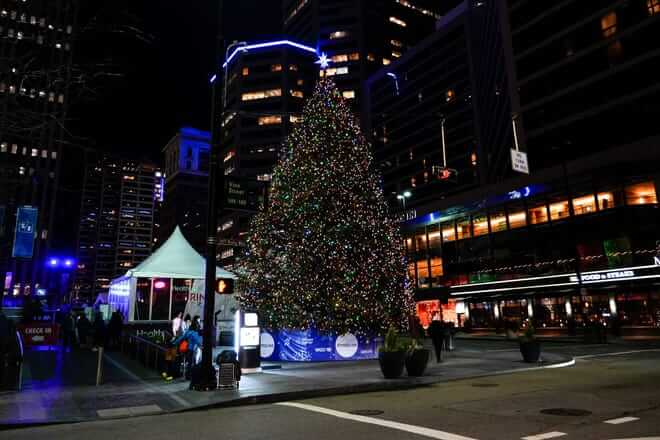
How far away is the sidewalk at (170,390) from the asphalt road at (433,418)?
0.64 metres

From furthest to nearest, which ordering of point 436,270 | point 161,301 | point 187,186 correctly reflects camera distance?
point 187,186
point 436,270
point 161,301

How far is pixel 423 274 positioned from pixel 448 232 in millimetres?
6696

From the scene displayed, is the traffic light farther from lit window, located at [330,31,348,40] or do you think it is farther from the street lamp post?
lit window, located at [330,31,348,40]

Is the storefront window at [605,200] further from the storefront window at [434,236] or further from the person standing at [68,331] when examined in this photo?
the person standing at [68,331]

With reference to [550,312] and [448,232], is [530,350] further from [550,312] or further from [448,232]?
[448,232]

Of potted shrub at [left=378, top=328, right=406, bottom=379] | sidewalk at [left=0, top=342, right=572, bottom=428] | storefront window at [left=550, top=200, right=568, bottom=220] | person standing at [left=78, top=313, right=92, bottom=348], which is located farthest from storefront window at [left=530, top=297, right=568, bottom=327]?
person standing at [left=78, top=313, right=92, bottom=348]

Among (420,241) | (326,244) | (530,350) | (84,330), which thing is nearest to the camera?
(530,350)

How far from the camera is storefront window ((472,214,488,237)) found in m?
49.0

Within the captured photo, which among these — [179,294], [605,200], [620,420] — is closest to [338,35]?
[605,200]

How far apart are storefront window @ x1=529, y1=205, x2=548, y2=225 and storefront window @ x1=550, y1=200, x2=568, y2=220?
0.62 metres

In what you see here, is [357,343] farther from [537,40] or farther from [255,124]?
[255,124]

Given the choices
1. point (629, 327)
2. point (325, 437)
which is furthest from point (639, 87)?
point (325, 437)

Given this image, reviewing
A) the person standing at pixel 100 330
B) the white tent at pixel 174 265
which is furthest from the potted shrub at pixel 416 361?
the person standing at pixel 100 330

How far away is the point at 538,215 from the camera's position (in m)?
43.5
